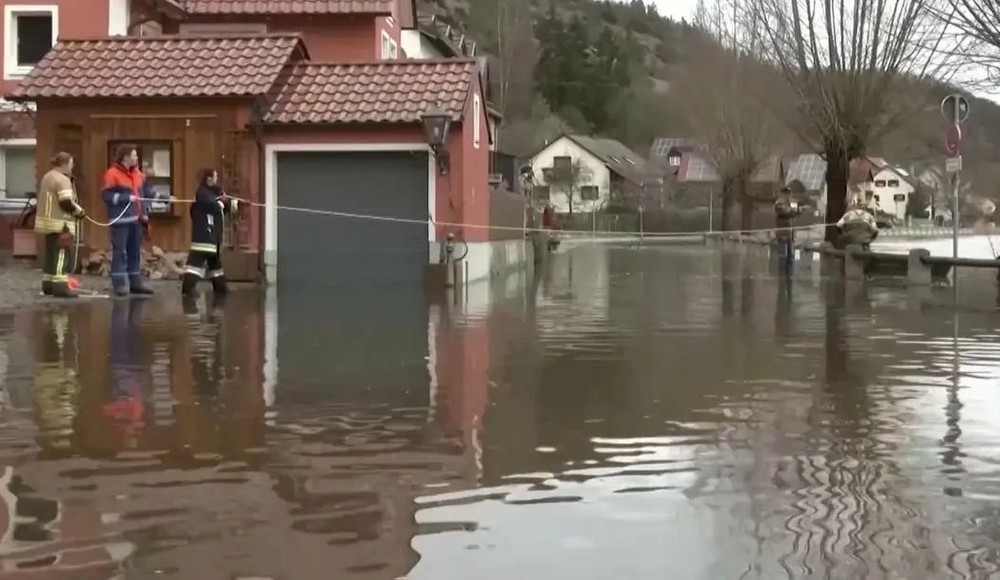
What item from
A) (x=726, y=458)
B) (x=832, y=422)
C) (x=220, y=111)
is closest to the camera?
(x=726, y=458)

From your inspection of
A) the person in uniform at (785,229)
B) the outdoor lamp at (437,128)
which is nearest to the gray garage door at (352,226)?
the outdoor lamp at (437,128)

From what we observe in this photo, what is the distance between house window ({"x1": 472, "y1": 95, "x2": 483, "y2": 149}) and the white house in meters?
58.2

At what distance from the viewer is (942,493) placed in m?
6.06

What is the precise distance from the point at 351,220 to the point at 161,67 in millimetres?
3919

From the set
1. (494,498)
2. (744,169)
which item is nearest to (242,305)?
(494,498)

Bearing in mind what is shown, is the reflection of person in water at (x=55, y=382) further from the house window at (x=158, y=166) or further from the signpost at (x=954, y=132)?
the signpost at (x=954, y=132)

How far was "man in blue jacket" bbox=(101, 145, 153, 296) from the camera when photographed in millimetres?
15812

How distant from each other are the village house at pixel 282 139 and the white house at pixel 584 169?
200ft

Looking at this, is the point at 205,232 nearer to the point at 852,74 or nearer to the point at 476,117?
the point at 476,117

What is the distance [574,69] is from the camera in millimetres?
103625

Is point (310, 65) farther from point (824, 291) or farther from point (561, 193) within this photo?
point (561, 193)

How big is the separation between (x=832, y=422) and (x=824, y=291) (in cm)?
1370

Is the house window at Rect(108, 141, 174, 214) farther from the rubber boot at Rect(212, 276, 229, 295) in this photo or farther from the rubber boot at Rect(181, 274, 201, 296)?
the rubber boot at Rect(181, 274, 201, 296)

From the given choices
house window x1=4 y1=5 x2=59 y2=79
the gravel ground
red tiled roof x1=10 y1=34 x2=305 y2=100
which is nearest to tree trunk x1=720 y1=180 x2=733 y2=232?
house window x1=4 y1=5 x2=59 y2=79
